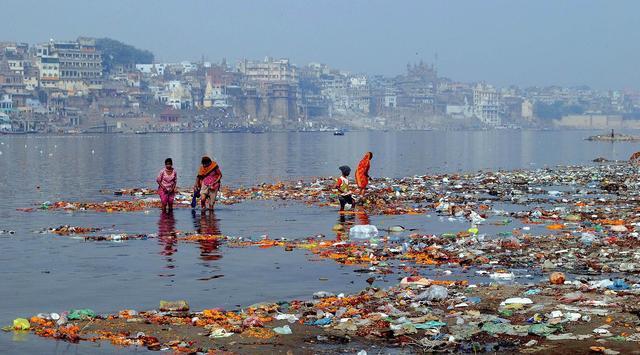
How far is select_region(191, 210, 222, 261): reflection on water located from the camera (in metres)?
15.6

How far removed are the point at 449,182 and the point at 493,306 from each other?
22.3 metres

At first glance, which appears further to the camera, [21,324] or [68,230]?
[68,230]

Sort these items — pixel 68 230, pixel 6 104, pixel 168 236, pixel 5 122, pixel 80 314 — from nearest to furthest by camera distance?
pixel 80 314 → pixel 168 236 → pixel 68 230 → pixel 5 122 → pixel 6 104

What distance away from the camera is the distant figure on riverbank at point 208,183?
72.0ft

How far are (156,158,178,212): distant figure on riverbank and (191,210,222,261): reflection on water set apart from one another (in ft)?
2.04

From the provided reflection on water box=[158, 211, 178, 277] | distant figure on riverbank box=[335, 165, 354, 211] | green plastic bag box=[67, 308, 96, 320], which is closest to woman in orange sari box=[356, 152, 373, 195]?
distant figure on riverbank box=[335, 165, 354, 211]

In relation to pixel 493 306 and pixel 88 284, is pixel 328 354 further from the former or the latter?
pixel 88 284

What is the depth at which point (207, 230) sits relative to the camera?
1909cm

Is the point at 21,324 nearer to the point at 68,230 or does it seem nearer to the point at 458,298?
the point at 458,298

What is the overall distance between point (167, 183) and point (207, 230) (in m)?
3.34

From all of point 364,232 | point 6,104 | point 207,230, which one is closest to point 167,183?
point 207,230

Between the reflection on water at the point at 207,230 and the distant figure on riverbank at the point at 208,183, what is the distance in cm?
27

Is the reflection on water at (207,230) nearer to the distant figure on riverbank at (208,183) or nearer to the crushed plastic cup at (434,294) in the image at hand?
the distant figure on riverbank at (208,183)

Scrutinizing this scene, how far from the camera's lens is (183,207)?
24.3m
